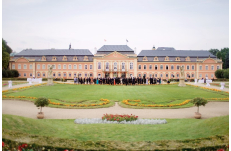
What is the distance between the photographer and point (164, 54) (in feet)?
187

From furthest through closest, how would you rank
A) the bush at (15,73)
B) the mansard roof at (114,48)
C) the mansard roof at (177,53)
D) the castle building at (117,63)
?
the mansard roof at (177,53), the mansard roof at (114,48), the castle building at (117,63), the bush at (15,73)

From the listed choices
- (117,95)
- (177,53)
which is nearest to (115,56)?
(177,53)

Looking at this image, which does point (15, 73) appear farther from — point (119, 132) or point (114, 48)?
point (119, 132)

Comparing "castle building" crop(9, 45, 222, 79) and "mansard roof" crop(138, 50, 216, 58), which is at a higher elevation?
"mansard roof" crop(138, 50, 216, 58)

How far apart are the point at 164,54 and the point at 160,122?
165 ft

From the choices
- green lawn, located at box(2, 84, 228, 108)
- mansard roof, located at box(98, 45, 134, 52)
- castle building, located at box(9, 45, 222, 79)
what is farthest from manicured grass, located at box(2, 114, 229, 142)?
mansard roof, located at box(98, 45, 134, 52)

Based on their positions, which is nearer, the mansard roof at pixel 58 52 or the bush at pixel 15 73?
the bush at pixel 15 73

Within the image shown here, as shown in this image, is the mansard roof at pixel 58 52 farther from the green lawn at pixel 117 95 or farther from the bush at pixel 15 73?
the green lawn at pixel 117 95

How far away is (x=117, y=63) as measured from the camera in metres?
54.5

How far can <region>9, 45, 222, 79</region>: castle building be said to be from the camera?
54562mm

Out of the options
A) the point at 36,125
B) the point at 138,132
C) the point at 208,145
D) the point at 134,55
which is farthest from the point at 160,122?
the point at 134,55

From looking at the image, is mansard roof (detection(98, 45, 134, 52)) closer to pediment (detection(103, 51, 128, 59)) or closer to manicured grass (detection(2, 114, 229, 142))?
pediment (detection(103, 51, 128, 59))

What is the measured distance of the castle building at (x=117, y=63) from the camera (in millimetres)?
54562

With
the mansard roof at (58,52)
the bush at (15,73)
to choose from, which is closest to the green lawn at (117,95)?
the bush at (15,73)
